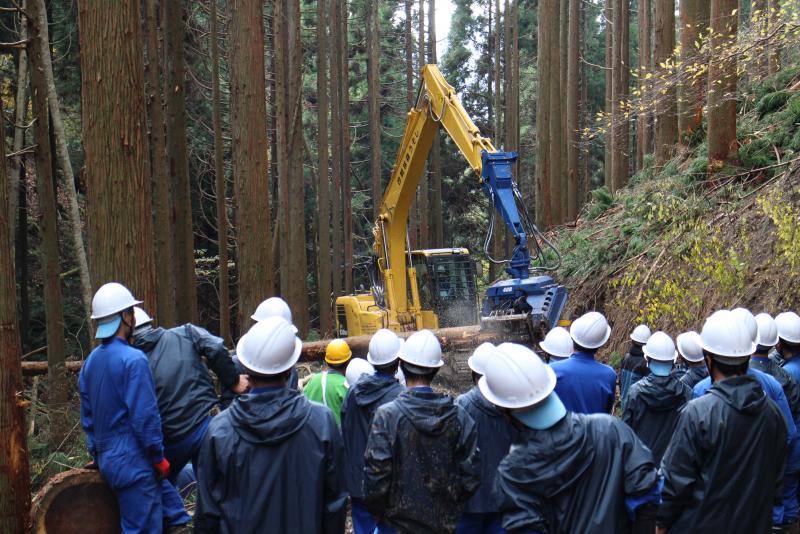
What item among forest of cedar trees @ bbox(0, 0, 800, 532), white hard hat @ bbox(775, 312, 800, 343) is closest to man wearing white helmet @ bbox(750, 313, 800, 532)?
white hard hat @ bbox(775, 312, 800, 343)

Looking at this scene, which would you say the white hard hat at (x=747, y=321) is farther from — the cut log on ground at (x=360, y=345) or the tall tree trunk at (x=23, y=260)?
the tall tree trunk at (x=23, y=260)

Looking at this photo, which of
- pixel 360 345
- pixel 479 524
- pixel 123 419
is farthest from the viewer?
pixel 360 345

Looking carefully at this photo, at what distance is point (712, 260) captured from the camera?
10500 millimetres

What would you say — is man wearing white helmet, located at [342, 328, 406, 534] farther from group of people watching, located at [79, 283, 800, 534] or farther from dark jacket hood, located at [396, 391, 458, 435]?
dark jacket hood, located at [396, 391, 458, 435]

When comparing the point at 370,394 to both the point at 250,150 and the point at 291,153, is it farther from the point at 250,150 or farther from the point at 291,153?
the point at 291,153

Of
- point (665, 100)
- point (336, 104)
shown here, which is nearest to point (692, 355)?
point (665, 100)

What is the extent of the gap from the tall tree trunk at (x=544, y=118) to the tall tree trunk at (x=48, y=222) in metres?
14.1

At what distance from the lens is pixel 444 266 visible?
1862 cm

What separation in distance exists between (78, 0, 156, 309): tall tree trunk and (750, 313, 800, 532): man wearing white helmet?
5.38 metres

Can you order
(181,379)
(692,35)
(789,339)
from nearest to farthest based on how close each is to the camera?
(181,379)
(789,339)
(692,35)

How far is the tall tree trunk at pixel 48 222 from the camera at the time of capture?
11.4 meters

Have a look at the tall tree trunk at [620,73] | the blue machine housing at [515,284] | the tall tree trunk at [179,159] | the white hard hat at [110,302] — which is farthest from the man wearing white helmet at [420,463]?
the tall tree trunk at [620,73]

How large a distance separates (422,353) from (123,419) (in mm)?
2128

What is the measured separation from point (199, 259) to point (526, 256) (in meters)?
16.8
